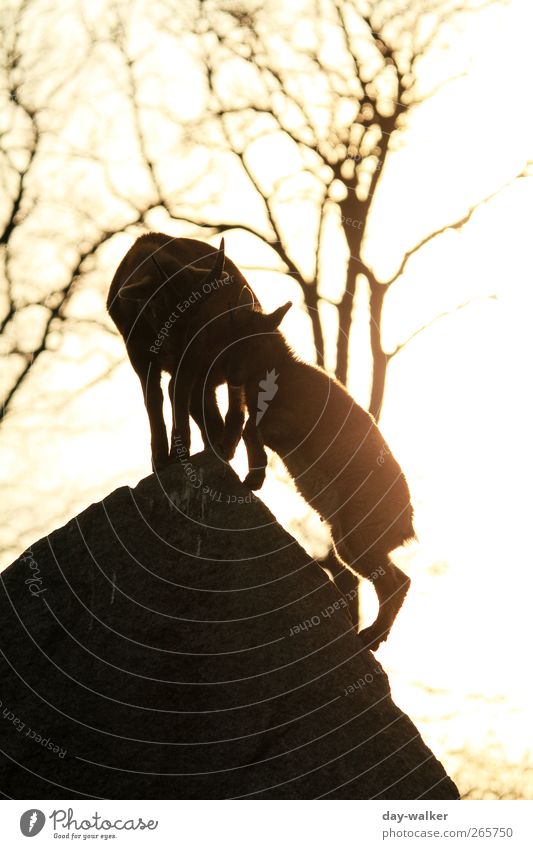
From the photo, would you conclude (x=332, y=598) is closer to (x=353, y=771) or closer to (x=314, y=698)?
(x=314, y=698)

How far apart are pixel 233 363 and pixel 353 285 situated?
4.78m

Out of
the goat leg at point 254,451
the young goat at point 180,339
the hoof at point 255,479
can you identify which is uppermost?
the young goat at point 180,339

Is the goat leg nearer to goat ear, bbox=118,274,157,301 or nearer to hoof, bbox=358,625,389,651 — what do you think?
goat ear, bbox=118,274,157,301

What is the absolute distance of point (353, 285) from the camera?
498 inches

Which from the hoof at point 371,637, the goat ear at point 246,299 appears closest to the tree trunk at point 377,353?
the goat ear at point 246,299

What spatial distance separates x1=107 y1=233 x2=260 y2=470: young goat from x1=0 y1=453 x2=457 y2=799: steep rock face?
73cm

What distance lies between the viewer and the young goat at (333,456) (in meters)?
8.30

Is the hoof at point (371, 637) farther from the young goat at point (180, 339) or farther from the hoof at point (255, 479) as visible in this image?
the young goat at point (180, 339)

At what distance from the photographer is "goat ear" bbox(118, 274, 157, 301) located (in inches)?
325

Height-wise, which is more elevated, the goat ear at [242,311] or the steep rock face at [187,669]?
the goat ear at [242,311]

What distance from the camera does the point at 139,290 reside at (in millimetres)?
8250

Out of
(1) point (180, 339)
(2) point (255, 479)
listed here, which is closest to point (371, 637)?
(2) point (255, 479)

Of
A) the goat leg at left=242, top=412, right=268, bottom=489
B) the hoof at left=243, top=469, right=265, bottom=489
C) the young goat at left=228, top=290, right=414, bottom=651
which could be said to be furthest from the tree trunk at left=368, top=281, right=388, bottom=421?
the hoof at left=243, top=469, right=265, bottom=489

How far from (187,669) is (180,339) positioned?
3.01 metres
